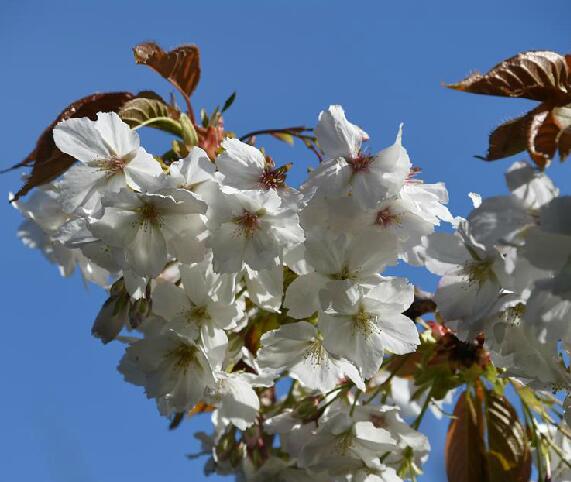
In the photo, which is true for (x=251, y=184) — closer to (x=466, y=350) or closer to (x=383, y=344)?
(x=383, y=344)

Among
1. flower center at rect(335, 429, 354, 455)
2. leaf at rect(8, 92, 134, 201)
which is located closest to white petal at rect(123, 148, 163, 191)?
leaf at rect(8, 92, 134, 201)

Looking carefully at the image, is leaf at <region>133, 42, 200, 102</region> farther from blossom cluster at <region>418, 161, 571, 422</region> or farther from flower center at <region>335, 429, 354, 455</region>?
flower center at <region>335, 429, 354, 455</region>

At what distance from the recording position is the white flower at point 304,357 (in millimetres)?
1897

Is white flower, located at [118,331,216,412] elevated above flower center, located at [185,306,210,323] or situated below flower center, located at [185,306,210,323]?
below

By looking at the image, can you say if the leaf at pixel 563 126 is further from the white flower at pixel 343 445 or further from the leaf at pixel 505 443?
the leaf at pixel 505 443

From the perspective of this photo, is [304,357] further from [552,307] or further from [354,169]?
[552,307]

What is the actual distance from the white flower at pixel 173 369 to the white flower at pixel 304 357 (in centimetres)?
18

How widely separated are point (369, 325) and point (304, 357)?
270 mm

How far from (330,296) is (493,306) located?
394 mm

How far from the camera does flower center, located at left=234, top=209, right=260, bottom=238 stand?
1700 mm

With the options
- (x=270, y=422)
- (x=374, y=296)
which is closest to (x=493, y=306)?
(x=374, y=296)

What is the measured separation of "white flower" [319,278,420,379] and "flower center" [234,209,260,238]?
0.87 feet

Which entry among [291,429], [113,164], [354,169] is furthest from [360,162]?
[291,429]

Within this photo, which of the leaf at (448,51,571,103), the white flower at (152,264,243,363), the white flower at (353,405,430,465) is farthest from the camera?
the white flower at (353,405,430,465)
